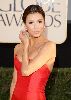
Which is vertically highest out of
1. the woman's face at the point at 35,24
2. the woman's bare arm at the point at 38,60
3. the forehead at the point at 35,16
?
the forehead at the point at 35,16

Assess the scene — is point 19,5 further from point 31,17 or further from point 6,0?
point 31,17

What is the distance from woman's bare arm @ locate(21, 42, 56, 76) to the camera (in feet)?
8.04

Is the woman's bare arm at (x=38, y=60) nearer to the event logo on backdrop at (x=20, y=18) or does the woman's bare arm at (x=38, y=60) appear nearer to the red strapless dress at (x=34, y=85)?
the red strapless dress at (x=34, y=85)

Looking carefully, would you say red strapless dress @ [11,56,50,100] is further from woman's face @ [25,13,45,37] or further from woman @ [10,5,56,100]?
woman's face @ [25,13,45,37]

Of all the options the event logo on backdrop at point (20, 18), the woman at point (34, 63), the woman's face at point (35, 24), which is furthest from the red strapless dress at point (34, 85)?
the event logo on backdrop at point (20, 18)

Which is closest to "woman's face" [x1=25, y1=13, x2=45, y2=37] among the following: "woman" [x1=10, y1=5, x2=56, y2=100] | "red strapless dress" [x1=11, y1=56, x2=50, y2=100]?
"woman" [x1=10, y1=5, x2=56, y2=100]

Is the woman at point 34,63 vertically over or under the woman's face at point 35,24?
under

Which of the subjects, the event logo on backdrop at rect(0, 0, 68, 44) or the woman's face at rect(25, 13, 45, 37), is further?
the event logo on backdrop at rect(0, 0, 68, 44)

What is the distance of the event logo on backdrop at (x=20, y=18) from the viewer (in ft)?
18.3

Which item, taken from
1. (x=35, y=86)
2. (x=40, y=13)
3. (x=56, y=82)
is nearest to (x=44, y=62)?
(x=35, y=86)

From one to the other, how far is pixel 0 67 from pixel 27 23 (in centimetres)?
330

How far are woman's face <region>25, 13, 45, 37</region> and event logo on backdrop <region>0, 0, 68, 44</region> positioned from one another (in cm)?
306

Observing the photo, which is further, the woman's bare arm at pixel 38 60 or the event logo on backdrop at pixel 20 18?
the event logo on backdrop at pixel 20 18

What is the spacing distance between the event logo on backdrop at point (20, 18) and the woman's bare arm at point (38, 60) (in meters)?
3.05
